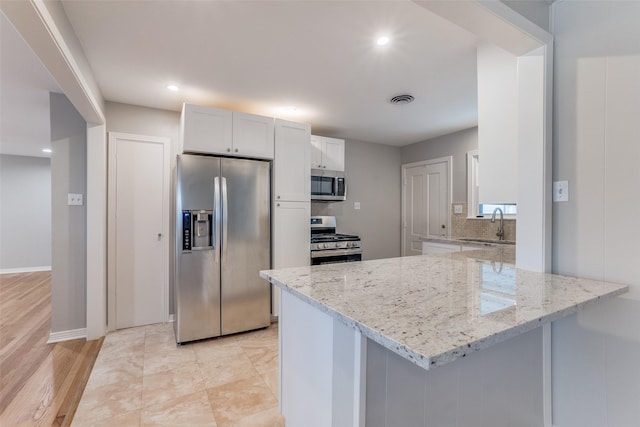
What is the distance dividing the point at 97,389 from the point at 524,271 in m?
2.71

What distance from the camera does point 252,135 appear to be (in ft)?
10.2

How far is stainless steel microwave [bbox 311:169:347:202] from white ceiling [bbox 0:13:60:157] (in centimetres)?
265

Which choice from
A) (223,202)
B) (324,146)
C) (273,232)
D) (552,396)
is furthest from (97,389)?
(324,146)

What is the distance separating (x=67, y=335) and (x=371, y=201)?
3929mm

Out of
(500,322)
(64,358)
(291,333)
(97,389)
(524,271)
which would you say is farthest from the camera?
(64,358)

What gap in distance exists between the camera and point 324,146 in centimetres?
389

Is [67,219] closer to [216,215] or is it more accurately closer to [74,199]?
[74,199]

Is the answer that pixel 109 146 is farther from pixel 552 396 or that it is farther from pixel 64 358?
pixel 552 396

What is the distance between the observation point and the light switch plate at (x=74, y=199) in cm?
279

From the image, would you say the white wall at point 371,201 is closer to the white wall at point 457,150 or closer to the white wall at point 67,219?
the white wall at point 457,150

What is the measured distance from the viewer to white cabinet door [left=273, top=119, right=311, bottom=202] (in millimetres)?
3242

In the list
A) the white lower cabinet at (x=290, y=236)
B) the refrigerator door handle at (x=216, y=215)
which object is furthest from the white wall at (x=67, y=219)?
the white lower cabinet at (x=290, y=236)

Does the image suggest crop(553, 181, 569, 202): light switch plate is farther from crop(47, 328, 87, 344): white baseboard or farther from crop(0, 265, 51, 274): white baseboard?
crop(0, 265, 51, 274): white baseboard

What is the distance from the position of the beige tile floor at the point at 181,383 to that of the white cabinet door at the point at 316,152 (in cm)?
207
